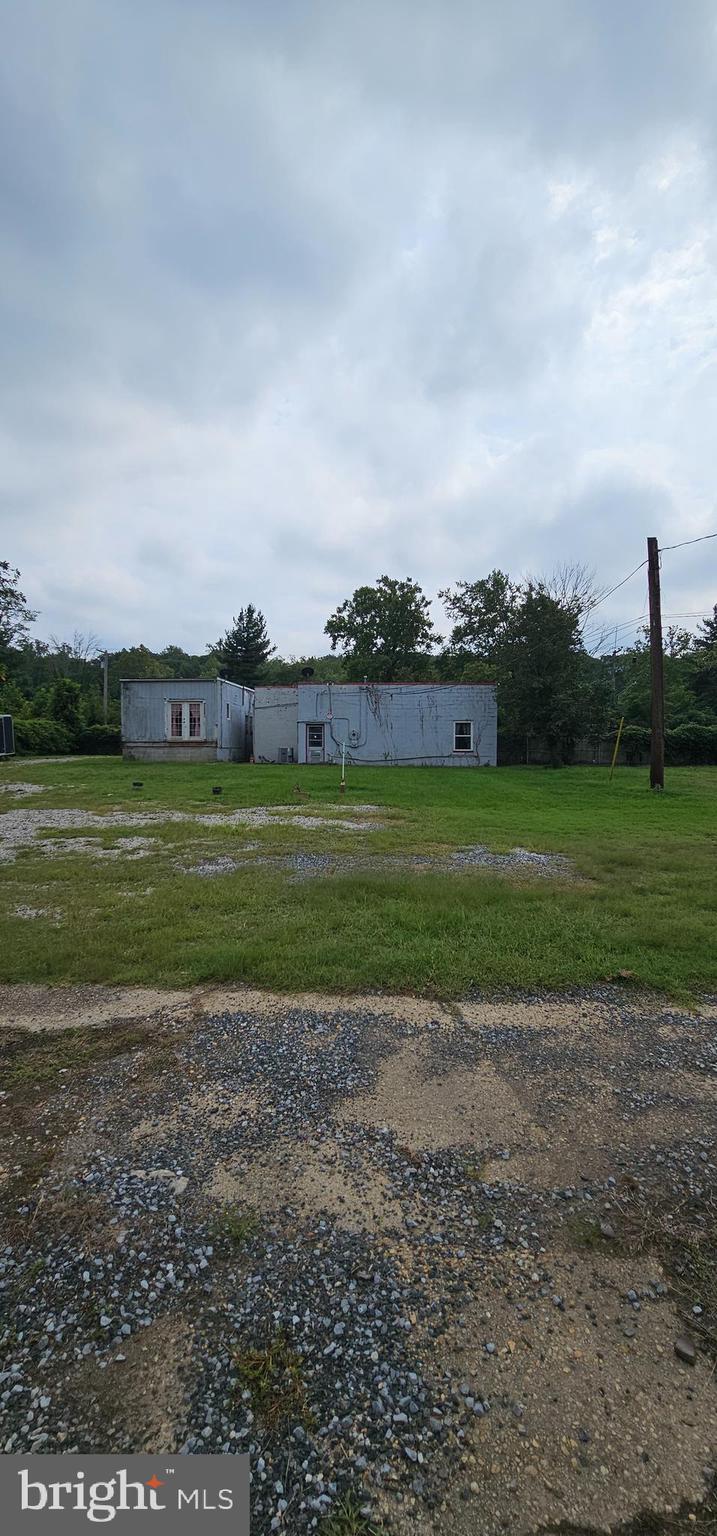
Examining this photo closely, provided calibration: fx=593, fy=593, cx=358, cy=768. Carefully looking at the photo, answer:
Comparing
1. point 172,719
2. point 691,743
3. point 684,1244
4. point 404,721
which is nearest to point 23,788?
point 172,719

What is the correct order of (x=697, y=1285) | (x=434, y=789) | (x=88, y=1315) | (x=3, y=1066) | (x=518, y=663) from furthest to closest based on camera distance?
(x=518, y=663) → (x=434, y=789) → (x=3, y=1066) → (x=697, y=1285) → (x=88, y=1315)

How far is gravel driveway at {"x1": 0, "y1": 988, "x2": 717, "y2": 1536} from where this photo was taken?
4.50 ft

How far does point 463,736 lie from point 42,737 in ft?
67.0

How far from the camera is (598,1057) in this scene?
3.04m

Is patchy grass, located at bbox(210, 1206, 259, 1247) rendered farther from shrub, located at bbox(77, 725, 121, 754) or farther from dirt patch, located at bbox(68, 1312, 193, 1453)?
shrub, located at bbox(77, 725, 121, 754)

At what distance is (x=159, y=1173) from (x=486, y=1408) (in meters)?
1.29

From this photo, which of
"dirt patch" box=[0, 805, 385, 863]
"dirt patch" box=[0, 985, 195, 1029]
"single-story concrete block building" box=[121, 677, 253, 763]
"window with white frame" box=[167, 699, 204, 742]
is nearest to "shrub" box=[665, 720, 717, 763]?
"single-story concrete block building" box=[121, 677, 253, 763]

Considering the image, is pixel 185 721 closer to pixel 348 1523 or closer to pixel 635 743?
pixel 635 743

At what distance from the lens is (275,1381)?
5.00ft

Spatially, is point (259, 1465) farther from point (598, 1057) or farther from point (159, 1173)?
point (598, 1057)

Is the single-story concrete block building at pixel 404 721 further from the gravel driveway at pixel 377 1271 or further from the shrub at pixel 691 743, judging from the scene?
the gravel driveway at pixel 377 1271

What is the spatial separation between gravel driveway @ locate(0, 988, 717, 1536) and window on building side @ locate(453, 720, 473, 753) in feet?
70.9

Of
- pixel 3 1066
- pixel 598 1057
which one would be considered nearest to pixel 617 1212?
pixel 598 1057

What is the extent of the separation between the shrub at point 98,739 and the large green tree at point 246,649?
18.8m
